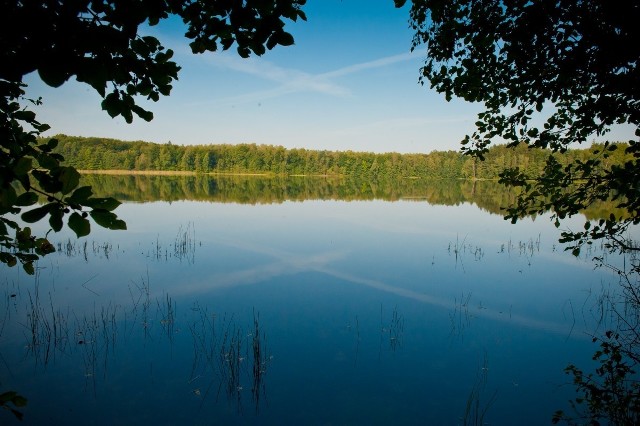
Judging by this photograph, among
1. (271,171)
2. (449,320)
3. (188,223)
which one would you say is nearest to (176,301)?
(449,320)

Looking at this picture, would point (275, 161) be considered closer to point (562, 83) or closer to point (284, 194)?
point (284, 194)

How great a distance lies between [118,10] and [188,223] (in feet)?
88.7

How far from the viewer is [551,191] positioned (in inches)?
168

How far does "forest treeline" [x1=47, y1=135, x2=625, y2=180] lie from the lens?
13938cm

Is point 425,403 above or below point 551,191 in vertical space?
below

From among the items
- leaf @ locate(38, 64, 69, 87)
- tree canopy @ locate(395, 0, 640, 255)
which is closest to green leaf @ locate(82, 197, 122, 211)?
leaf @ locate(38, 64, 69, 87)

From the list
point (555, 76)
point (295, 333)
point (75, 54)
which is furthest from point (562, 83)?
point (295, 333)

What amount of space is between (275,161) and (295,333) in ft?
476

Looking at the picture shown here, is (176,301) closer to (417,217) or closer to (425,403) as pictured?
(425,403)

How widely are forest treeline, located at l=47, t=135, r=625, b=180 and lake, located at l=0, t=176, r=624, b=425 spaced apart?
13145 cm

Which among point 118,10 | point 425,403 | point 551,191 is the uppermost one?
point 118,10

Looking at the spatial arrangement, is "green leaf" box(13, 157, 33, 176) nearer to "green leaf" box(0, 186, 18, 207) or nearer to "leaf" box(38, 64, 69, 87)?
"green leaf" box(0, 186, 18, 207)

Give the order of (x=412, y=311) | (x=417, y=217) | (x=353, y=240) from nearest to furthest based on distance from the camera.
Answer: (x=412, y=311) → (x=353, y=240) → (x=417, y=217)

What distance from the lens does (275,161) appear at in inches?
5969
